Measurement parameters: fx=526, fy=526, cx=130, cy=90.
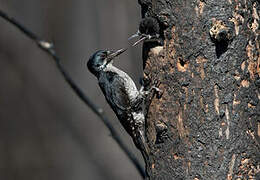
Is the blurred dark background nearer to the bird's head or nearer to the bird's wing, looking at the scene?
the bird's head

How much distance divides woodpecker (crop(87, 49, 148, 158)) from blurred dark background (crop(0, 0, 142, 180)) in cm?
497

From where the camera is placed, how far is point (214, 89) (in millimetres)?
3020

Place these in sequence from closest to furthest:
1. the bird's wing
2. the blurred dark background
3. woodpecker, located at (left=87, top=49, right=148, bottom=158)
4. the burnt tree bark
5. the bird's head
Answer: the burnt tree bark
woodpecker, located at (left=87, top=49, right=148, bottom=158)
the bird's wing
the bird's head
the blurred dark background

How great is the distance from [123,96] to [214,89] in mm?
1304

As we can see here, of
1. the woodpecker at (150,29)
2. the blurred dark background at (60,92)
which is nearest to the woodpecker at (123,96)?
the woodpecker at (150,29)

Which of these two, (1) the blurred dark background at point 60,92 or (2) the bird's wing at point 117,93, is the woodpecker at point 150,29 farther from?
(1) the blurred dark background at point 60,92

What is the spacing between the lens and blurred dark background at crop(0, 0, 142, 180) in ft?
32.3

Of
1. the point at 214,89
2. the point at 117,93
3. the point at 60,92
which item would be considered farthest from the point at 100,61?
the point at 60,92

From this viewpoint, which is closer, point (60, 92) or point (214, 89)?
point (214, 89)

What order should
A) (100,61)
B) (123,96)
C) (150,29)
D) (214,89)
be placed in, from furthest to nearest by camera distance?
(100,61) → (123,96) → (150,29) → (214,89)

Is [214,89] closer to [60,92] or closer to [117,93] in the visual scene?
[117,93]

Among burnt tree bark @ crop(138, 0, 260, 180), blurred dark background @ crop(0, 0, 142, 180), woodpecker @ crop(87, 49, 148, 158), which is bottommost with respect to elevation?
blurred dark background @ crop(0, 0, 142, 180)

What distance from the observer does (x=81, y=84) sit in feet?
32.7

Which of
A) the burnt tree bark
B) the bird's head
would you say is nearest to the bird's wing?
the bird's head
